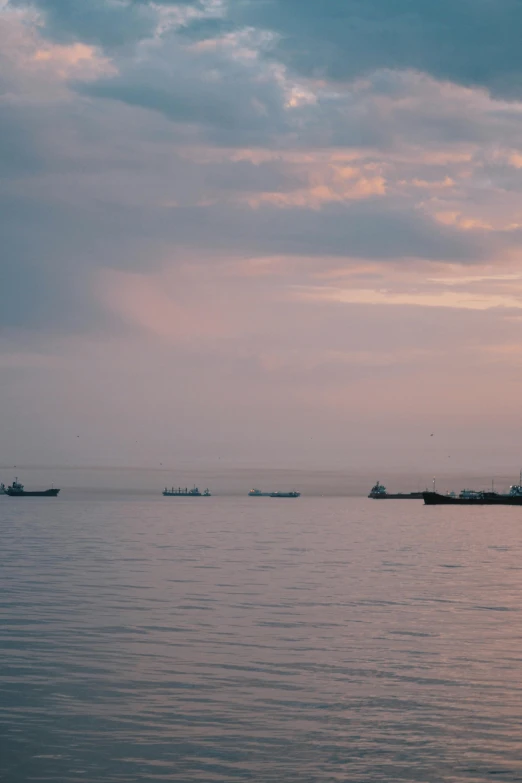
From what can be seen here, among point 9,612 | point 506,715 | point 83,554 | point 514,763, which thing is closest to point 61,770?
point 514,763

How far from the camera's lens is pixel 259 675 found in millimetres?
35188

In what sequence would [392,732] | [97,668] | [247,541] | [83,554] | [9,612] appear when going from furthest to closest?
1. [247,541]
2. [83,554]
3. [9,612]
4. [97,668]
5. [392,732]

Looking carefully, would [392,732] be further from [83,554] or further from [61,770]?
[83,554]

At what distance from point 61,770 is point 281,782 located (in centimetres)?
524

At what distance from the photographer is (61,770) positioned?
2391 centimetres

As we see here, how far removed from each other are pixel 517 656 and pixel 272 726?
1472 cm

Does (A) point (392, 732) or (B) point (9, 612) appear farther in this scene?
(B) point (9, 612)

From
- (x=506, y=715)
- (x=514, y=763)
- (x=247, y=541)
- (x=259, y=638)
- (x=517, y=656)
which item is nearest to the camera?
(x=514, y=763)

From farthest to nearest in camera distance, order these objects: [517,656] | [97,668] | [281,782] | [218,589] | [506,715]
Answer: [218,589] → [517,656] → [97,668] → [506,715] → [281,782]

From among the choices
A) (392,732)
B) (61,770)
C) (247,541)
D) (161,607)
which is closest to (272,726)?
(392,732)

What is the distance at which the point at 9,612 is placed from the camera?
50.2 metres

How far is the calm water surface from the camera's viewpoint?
25125mm

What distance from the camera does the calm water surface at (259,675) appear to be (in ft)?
82.4

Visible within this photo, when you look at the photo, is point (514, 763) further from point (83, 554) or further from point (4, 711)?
point (83, 554)
